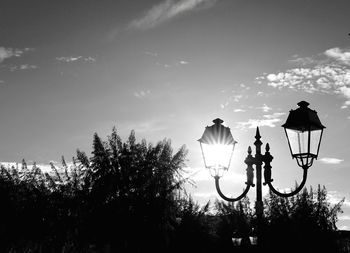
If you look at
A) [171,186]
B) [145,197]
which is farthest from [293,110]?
[171,186]

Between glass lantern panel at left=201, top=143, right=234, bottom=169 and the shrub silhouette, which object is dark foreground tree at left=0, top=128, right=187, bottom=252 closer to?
the shrub silhouette

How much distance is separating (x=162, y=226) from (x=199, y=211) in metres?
5.76

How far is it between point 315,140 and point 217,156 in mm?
1579

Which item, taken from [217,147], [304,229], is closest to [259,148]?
[217,147]

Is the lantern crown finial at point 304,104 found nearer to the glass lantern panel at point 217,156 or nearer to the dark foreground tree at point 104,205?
the glass lantern panel at point 217,156

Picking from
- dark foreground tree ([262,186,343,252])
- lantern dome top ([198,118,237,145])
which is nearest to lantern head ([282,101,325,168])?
lantern dome top ([198,118,237,145])

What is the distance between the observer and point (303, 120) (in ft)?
21.9

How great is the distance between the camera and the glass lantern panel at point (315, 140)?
22.0 feet

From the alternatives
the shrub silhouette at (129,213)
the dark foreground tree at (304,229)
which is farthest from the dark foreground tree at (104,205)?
the dark foreground tree at (304,229)

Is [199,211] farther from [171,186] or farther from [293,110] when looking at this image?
[293,110]

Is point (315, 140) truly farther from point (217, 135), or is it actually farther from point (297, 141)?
point (217, 135)

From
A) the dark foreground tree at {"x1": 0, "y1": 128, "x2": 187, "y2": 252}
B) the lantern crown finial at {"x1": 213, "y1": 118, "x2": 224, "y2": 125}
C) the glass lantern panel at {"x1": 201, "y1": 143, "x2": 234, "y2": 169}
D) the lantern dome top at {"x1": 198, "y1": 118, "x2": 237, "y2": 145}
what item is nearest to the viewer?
the glass lantern panel at {"x1": 201, "y1": 143, "x2": 234, "y2": 169}

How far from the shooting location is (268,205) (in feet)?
88.5

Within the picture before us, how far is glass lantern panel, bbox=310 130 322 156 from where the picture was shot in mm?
6715
